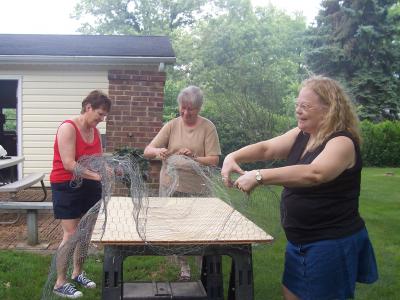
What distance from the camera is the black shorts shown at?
3.68 m

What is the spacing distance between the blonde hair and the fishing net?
1.48 feet

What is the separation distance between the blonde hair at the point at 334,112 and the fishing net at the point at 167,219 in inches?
17.7

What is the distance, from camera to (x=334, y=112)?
7.45 feet

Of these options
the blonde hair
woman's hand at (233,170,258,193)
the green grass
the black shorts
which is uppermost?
the blonde hair

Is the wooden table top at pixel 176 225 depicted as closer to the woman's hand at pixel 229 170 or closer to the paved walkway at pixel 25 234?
the woman's hand at pixel 229 170

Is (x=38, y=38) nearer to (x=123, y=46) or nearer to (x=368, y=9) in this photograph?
(x=123, y=46)

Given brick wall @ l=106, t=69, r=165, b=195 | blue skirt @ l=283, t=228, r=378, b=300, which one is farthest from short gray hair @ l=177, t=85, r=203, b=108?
brick wall @ l=106, t=69, r=165, b=195

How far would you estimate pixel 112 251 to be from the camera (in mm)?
2484

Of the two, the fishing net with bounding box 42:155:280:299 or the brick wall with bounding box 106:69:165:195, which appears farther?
the brick wall with bounding box 106:69:165:195

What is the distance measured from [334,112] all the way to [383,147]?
15.7 meters

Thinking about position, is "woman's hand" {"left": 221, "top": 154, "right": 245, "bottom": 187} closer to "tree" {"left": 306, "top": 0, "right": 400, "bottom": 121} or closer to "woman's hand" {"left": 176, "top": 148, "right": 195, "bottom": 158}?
"woman's hand" {"left": 176, "top": 148, "right": 195, "bottom": 158}

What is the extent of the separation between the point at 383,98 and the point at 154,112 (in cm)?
1485

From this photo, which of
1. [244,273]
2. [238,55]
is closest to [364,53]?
[238,55]

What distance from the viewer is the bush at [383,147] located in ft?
55.2
